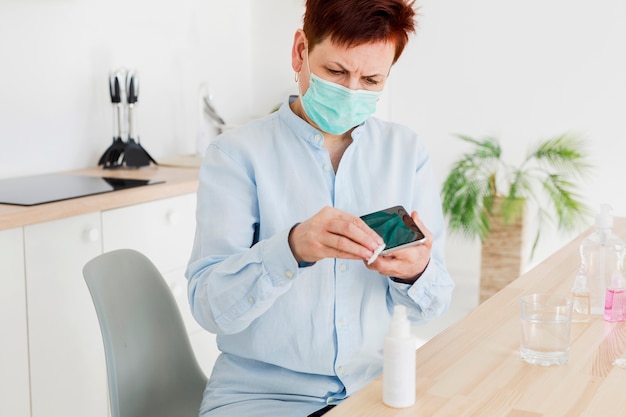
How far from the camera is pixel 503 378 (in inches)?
50.9

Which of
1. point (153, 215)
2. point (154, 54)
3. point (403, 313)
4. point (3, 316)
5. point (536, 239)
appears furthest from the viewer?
point (536, 239)

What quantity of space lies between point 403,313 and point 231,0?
116 inches

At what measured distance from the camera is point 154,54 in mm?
3422

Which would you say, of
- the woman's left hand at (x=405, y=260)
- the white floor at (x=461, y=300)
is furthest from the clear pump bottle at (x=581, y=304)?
the white floor at (x=461, y=300)

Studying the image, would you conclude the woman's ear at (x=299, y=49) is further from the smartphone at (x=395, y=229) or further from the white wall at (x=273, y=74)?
the white wall at (x=273, y=74)

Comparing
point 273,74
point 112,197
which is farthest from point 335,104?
point 273,74

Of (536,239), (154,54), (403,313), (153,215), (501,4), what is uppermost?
(501,4)

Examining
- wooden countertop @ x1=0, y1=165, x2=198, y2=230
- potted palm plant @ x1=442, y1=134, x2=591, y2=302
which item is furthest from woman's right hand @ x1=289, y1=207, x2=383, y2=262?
potted palm plant @ x1=442, y1=134, x2=591, y2=302

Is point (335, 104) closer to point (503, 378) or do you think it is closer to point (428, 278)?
point (428, 278)

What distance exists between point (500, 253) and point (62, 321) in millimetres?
1968

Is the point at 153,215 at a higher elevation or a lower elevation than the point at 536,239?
higher

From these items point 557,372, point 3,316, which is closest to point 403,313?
point 557,372

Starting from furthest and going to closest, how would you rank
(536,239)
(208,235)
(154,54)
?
(536,239) < (154,54) < (208,235)

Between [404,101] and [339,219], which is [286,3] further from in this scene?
[339,219]
